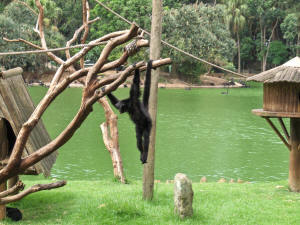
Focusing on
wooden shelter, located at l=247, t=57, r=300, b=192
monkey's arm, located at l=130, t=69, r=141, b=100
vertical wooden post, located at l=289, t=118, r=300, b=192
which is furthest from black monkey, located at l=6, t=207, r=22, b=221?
vertical wooden post, located at l=289, t=118, r=300, b=192

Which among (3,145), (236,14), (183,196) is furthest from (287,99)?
(236,14)

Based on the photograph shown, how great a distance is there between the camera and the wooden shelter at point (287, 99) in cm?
948

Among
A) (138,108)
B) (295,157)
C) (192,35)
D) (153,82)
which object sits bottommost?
(295,157)

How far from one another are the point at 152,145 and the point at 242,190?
8.76 feet

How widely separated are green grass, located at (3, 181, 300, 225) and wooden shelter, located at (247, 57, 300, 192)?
79cm

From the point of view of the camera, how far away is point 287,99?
961 cm

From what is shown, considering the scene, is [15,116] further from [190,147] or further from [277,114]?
[190,147]

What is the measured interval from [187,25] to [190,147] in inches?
1219

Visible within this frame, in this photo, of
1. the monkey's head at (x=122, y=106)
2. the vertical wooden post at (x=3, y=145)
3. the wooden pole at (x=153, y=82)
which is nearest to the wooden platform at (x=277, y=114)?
the wooden pole at (x=153, y=82)

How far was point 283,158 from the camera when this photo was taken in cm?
1759

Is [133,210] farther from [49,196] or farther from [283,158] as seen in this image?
[283,158]

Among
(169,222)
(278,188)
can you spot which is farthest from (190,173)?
(169,222)

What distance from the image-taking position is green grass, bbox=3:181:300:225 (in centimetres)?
777

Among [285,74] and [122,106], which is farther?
[285,74]
